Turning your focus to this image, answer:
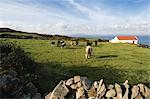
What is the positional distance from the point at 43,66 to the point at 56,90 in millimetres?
8914

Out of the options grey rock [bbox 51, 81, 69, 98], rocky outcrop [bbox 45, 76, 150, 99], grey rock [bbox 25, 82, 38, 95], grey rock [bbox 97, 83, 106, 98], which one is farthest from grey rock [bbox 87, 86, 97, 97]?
grey rock [bbox 25, 82, 38, 95]

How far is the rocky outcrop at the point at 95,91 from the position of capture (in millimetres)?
21141

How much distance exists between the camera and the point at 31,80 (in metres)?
24.3

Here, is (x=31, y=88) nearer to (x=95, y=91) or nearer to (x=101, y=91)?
(x=95, y=91)

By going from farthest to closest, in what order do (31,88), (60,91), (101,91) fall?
(31,88) → (60,91) → (101,91)

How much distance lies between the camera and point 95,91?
2194 cm

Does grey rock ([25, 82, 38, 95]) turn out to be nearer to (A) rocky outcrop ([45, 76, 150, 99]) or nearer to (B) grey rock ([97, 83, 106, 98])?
(A) rocky outcrop ([45, 76, 150, 99])

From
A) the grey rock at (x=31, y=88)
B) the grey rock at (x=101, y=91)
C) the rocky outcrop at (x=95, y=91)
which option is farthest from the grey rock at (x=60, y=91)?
the grey rock at (x=101, y=91)

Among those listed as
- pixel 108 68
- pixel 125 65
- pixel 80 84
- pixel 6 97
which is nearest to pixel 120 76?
pixel 108 68

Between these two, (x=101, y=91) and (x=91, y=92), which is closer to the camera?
(x=101, y=91)

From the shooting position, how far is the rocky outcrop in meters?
21.1

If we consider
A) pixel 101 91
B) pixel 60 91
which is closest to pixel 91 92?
pixel 101 91

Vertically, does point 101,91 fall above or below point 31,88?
above

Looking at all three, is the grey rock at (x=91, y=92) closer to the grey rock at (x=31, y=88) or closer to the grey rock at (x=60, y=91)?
the grey rock at (x=60, y=91)
